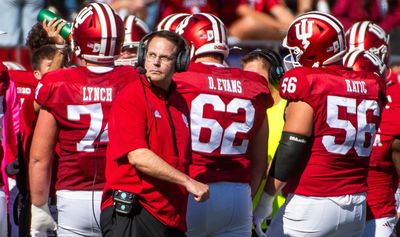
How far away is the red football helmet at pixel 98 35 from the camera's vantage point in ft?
24.9

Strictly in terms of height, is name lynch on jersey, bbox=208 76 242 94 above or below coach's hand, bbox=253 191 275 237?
above

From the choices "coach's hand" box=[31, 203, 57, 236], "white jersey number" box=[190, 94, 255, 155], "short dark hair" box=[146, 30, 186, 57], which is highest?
"short dark hair" box=[146, 30, 186, 57]

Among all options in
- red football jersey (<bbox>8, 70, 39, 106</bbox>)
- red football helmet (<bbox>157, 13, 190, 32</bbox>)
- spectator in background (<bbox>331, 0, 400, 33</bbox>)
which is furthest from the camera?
spectator in background (<bbox>331, 0, 400, 33</bbox>)

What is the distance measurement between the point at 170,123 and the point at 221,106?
2.58ft

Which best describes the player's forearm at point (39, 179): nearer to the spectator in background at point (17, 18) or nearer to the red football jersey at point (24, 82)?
the red football jersey at point (24, 82)

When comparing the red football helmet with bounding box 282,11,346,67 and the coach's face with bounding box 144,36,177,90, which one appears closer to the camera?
the coach's face with bounding box 144,36,177,90

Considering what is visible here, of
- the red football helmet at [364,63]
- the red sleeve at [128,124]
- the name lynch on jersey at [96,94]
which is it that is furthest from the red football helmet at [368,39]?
the red sleeve at [128,124]

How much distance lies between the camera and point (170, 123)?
654cm

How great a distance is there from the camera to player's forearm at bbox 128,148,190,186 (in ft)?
20.5

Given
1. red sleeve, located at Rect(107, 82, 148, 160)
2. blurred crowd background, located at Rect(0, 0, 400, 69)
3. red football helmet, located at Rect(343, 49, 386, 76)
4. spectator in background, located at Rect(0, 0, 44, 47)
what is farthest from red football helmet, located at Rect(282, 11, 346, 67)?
spectator in background, located at Rect(0, 0, 44, 47)

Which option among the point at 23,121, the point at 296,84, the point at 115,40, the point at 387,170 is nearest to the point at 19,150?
the point at 23,121

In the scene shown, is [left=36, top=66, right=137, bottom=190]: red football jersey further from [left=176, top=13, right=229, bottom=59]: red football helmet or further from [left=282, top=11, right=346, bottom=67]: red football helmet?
[left=282, top=11, right=346, bottom=67]: red football helmet

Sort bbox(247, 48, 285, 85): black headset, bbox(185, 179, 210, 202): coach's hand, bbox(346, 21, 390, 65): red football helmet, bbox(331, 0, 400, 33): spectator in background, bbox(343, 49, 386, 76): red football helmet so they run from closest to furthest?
1. bbox(185, 179, 210, 202): coach's hand
2. bbox(343, 49, 386, 76): red football helmet
3. bbox(247, 48, 285, 85): black headset
4. bbox(346, 21, 390, 65): red football helmet
5. bbox(331, 0, 400, 33): spectator in background

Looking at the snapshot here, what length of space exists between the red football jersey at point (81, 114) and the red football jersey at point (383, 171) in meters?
1.92
